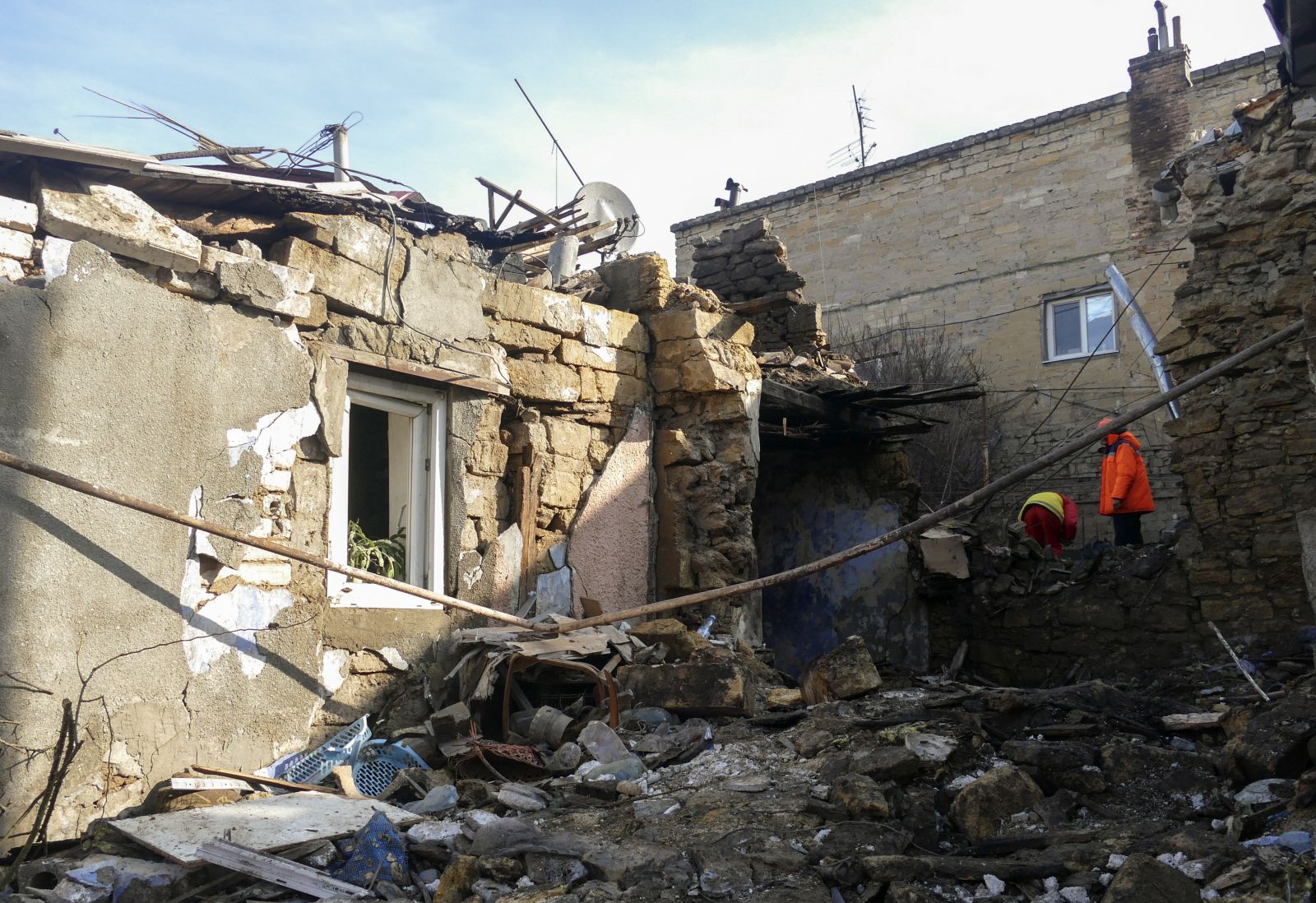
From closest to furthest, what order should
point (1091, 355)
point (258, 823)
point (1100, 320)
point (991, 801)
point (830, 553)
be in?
1. point (991, 801)
2. point (258, 823)
3. point (830, 553)
4. point (1091, 355)
5. point (1100, 320)

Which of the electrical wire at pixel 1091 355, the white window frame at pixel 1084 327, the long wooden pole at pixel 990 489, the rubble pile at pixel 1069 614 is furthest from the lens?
the white window frame at pixel 1084 327

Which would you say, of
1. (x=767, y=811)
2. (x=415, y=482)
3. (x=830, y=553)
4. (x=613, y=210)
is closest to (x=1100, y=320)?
(x=830, y=553)

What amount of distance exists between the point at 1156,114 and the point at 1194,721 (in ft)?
34.9

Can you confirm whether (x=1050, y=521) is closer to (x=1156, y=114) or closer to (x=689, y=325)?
(x=689, y=325)

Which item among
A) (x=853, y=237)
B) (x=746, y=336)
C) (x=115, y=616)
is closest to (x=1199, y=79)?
(x=853, y=237)

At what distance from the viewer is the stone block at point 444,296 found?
579cm

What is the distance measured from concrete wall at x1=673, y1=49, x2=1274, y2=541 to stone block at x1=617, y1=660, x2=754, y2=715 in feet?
28.1

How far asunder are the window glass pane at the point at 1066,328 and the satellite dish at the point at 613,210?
24.4 feet

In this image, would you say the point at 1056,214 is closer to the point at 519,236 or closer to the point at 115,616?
the point at 519,236

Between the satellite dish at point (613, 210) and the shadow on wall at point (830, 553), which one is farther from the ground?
the satellite dish at point (613, 210)

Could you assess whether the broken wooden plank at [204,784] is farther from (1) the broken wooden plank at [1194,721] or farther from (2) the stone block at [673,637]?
(1) the broken wooden plank at [1194,721]

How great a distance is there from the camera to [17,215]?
431 cm

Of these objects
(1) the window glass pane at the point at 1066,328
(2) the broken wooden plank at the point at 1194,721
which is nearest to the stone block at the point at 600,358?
(2) the broken wooden plank at the point at 1194,721

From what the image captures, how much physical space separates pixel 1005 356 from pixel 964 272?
134 cm
